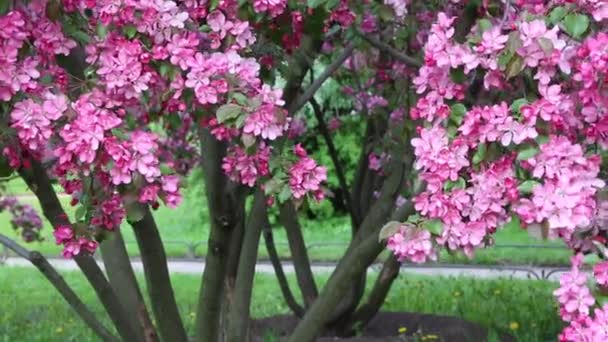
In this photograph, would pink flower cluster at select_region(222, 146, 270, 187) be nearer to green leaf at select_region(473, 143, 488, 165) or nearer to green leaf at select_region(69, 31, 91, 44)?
green leaf at select_region(69, 31, 91, 44)

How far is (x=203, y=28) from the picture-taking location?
2.18 m

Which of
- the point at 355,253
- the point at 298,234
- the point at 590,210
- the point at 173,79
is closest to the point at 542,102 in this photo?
the point at 590,210

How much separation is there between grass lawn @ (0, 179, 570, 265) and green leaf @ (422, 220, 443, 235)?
5685mm

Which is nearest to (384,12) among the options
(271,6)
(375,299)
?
(271,6)

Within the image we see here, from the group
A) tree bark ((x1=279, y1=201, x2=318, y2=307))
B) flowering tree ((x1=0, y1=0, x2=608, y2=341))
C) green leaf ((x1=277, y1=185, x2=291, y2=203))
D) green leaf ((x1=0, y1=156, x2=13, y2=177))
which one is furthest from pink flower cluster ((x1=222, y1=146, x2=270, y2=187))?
tree bark ((x1=279, y1=201, x2=318, y2=307))

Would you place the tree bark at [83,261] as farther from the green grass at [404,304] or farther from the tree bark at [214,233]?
the green grass at [404,304]

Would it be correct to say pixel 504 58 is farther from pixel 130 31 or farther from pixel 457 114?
pixel 130 31

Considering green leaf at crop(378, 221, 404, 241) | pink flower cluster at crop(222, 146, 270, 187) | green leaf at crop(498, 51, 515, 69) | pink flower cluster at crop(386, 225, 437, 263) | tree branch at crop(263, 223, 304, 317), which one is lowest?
tree branch at crop(263, 223, 304, 317)

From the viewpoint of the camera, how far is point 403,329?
5078mm

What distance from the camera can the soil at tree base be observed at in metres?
4.67

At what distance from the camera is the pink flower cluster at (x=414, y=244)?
185cm

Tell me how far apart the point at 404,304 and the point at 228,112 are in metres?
4.78

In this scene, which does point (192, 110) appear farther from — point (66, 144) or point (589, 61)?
point (589, 61)

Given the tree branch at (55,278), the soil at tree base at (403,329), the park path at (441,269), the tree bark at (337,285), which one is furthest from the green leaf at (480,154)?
the park path at (441,269)
